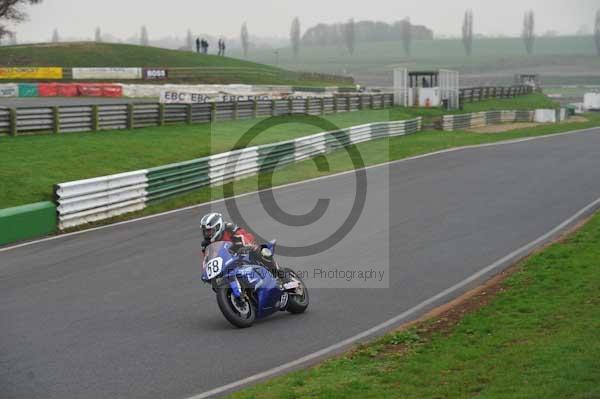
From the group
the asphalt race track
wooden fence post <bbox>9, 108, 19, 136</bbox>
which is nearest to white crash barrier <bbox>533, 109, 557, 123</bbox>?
the asphalt race track

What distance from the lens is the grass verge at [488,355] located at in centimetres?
779

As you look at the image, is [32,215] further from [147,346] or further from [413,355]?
[413,355]

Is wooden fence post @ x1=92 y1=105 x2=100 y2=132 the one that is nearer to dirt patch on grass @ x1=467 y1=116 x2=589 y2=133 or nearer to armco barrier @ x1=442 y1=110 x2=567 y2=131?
armco barrier @ x1=442 y1=110 x2=567 y2=131

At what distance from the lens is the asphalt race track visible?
951 cm

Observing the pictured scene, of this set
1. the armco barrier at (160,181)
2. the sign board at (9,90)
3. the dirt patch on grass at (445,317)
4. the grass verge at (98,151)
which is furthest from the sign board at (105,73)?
the dirt patch on grass at (445,317)

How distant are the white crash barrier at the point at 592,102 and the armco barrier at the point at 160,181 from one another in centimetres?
5110

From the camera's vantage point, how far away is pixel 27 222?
1814 centimetres

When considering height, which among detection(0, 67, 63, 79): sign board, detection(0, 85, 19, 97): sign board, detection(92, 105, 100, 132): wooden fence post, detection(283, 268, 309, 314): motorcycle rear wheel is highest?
detection(0, 67, 63, 79): sign board

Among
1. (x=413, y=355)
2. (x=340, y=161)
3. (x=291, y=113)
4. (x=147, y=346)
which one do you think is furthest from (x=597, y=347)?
(x=291, y=113)

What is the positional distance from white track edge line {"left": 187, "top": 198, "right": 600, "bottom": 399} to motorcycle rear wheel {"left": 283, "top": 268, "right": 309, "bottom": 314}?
1.14m

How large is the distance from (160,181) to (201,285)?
9.36 m

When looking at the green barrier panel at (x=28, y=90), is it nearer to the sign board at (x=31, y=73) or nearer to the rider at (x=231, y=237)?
the sign board at (x=31, y=73)

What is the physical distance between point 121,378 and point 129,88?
165ft

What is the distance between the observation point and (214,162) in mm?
25703
